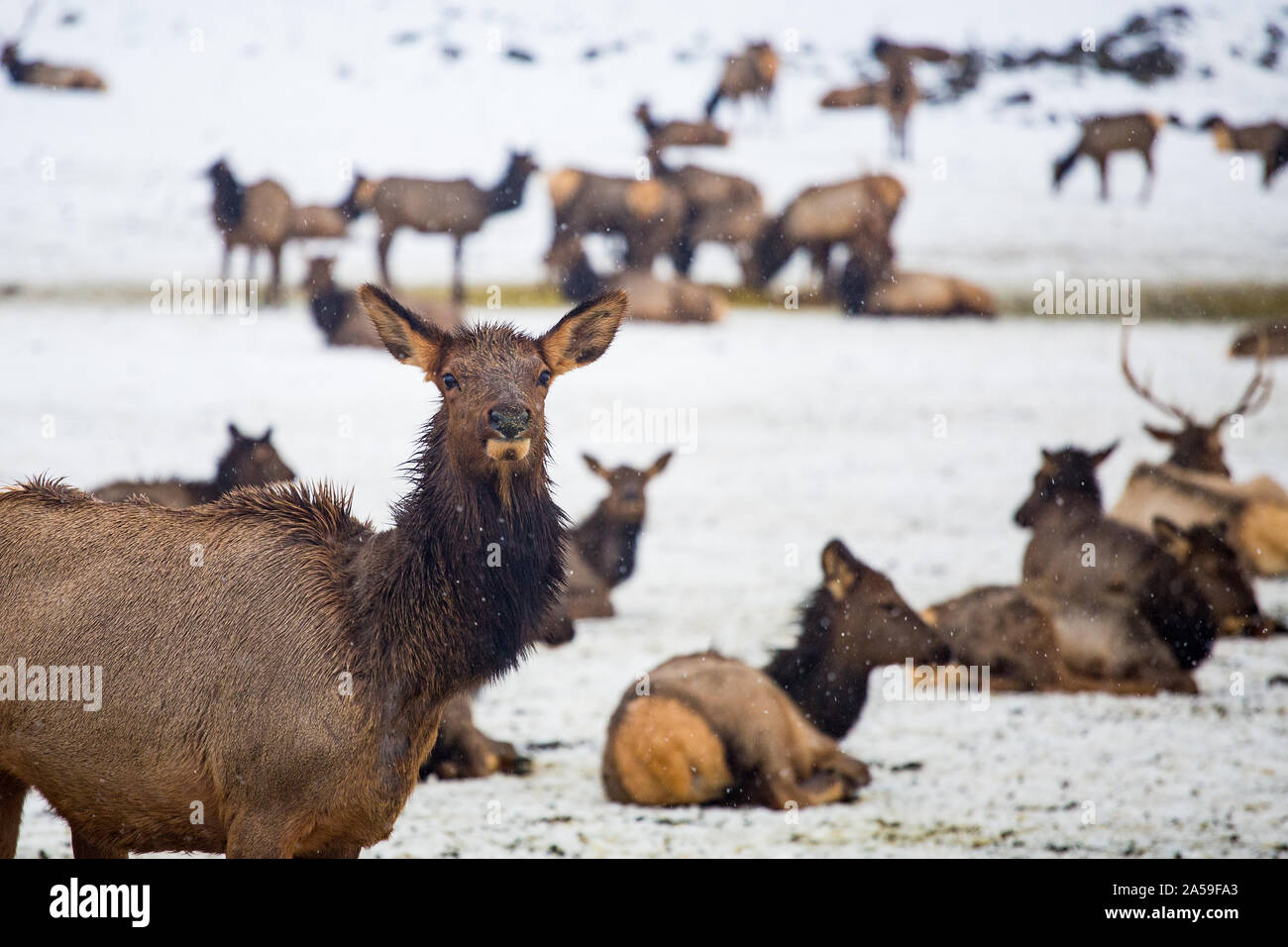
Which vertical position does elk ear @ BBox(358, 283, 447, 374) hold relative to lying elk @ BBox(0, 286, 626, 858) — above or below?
above

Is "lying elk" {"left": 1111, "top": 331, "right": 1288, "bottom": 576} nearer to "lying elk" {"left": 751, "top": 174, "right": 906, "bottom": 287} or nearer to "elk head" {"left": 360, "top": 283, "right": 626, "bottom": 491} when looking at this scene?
"lying elk" {"left": 751, "top": 174, "right": 906, "bottom": 287}

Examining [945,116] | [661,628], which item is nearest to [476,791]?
[661,628]

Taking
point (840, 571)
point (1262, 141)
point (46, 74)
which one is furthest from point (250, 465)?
point (1262, 141)

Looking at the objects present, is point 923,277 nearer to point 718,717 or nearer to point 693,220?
point 693,220

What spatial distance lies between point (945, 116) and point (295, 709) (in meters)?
13.8

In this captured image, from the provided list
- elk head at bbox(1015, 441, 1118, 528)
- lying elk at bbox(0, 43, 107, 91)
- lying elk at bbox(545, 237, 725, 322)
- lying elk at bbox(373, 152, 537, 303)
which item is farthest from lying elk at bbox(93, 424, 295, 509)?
lying elk at bbox(0, 43, 107, 91)

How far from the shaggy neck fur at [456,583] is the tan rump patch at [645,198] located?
1145cm

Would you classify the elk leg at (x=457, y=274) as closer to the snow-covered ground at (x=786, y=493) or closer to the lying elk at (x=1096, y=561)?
the snow-covered ground at (x=786, y=493)

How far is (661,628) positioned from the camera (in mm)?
8289

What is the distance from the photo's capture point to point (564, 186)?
1477cm

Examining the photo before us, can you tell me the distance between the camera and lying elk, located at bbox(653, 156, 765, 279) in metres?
15.2

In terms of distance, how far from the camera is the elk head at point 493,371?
3.59 m

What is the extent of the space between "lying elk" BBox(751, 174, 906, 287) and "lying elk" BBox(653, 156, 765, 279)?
156 mm

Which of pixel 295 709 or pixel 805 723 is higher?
pixel 295 709
